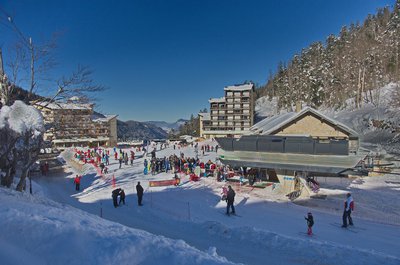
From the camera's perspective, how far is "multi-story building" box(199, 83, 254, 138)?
8900 cm

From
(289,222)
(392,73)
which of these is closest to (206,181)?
(289,222)

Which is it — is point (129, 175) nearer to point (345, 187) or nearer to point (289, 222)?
point (289, 222)

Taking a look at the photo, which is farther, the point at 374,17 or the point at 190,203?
the point at 374,17

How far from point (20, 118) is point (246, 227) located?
9951 millimetres

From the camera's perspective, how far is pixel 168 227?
12.8m

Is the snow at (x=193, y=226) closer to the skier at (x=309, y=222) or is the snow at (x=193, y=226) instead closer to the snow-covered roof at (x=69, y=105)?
the skier at (x=309, y=222)

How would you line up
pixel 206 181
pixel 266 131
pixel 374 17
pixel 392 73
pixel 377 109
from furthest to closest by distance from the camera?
pixel 374 17, pixel 392 73, pixel 377 109, pixel 266 131, pixel 206 181

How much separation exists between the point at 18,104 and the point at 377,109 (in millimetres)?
62673

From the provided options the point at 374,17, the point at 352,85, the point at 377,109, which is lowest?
the point at 377,109

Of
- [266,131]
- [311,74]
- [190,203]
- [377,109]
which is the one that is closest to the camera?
[190,203]

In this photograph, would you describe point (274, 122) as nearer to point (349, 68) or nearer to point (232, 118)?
point (349, 68)

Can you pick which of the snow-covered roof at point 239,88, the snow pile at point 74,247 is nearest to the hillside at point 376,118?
the snow-covered roof at point 239,88

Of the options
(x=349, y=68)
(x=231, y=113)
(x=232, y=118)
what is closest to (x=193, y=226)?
(x=349, y=68)

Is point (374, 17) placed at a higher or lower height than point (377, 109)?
higher
